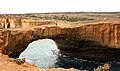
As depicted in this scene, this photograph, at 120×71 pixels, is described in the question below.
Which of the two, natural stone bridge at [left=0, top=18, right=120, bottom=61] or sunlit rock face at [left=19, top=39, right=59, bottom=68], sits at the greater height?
natural stone bridge at [left=0, top=18, right=120, bottom=61]

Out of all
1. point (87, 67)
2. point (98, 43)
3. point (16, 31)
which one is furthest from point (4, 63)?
point (98, 43)

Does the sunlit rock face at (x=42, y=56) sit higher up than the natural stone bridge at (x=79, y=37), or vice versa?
the natural stone bridge at (x=79, y=37)

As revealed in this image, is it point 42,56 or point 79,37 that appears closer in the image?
point 79,37

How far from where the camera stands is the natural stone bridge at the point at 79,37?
112ft

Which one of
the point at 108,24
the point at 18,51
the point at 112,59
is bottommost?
the point at 112,59

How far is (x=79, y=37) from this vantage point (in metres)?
37.9

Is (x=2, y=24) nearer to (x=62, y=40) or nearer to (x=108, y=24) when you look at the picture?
(x=62, y=40)

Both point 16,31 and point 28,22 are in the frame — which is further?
point 28,22

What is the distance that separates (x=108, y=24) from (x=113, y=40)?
192 centimetres

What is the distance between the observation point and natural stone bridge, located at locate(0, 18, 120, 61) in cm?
3406

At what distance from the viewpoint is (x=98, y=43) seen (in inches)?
1485

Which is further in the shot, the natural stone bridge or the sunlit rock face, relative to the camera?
the sunlit rock face

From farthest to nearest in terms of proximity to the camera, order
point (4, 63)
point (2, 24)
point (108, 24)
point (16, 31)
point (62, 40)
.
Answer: point (2, 24), point (62, 40), point (108, 24), point (16, 31), point (4, 63)

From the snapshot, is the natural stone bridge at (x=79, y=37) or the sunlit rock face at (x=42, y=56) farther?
the sunlit rock face at (x=42, y=56)
